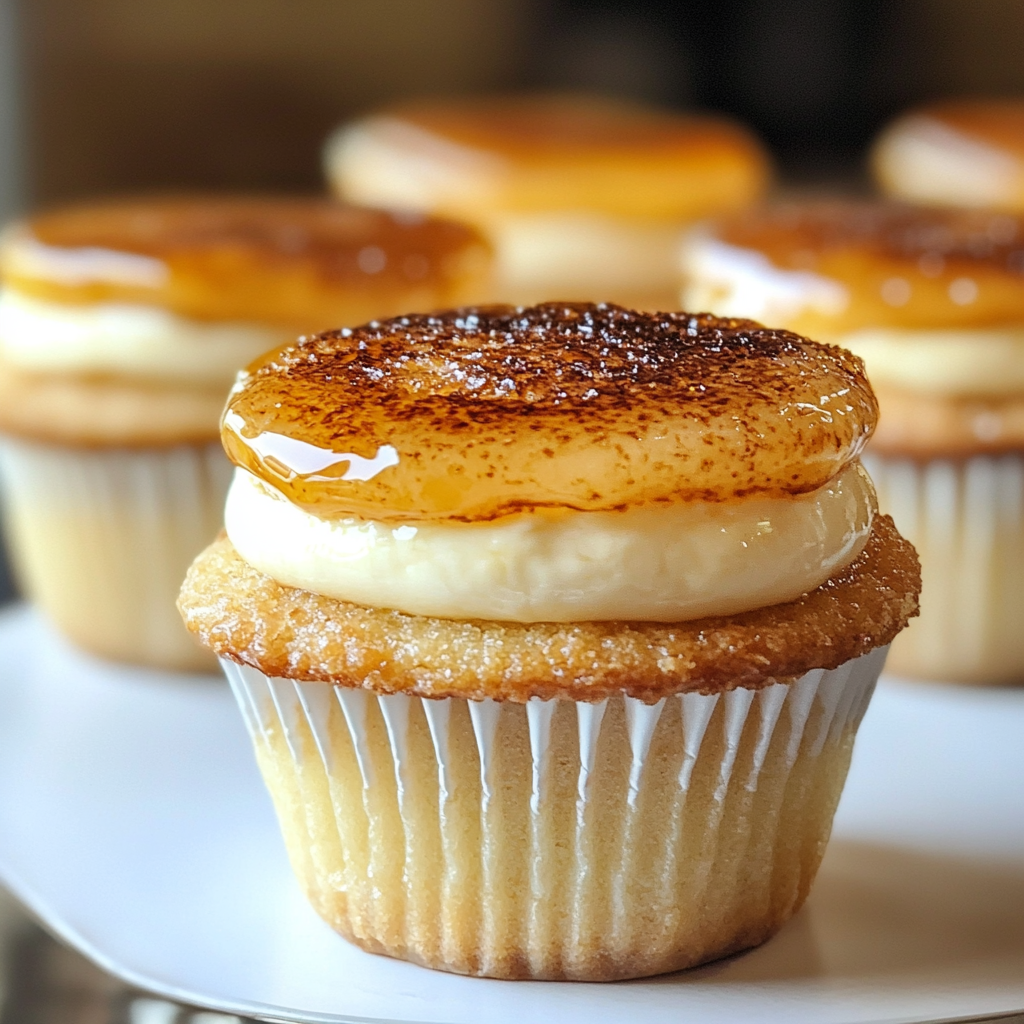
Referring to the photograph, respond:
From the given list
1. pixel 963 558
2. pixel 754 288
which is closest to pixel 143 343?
pixel 754 288

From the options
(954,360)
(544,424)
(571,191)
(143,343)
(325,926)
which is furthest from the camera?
(571,191)

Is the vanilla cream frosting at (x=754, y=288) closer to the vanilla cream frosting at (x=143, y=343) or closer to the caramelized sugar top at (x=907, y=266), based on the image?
the caramelized sugar top at (x=907, y=266)

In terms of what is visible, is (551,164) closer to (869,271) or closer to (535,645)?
(869,271)

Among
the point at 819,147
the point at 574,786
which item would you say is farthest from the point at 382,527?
the point at 819,147

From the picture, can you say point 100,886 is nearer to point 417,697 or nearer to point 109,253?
point 417,697

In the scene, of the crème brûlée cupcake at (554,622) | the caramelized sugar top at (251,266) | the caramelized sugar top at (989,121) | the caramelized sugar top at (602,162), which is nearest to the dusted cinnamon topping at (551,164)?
the caramelized sugar top at (602,162)

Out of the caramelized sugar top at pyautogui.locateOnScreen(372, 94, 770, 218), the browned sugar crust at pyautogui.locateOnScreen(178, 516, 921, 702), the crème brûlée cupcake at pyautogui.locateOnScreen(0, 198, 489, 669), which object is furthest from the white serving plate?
the caramelized sugar top at pyautogui.locateOnScreen(372, 94, 770, 218)

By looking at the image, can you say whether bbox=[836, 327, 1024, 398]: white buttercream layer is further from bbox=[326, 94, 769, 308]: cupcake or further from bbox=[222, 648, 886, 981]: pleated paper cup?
bbox=[326, 94, 769, 308]: cupcake
